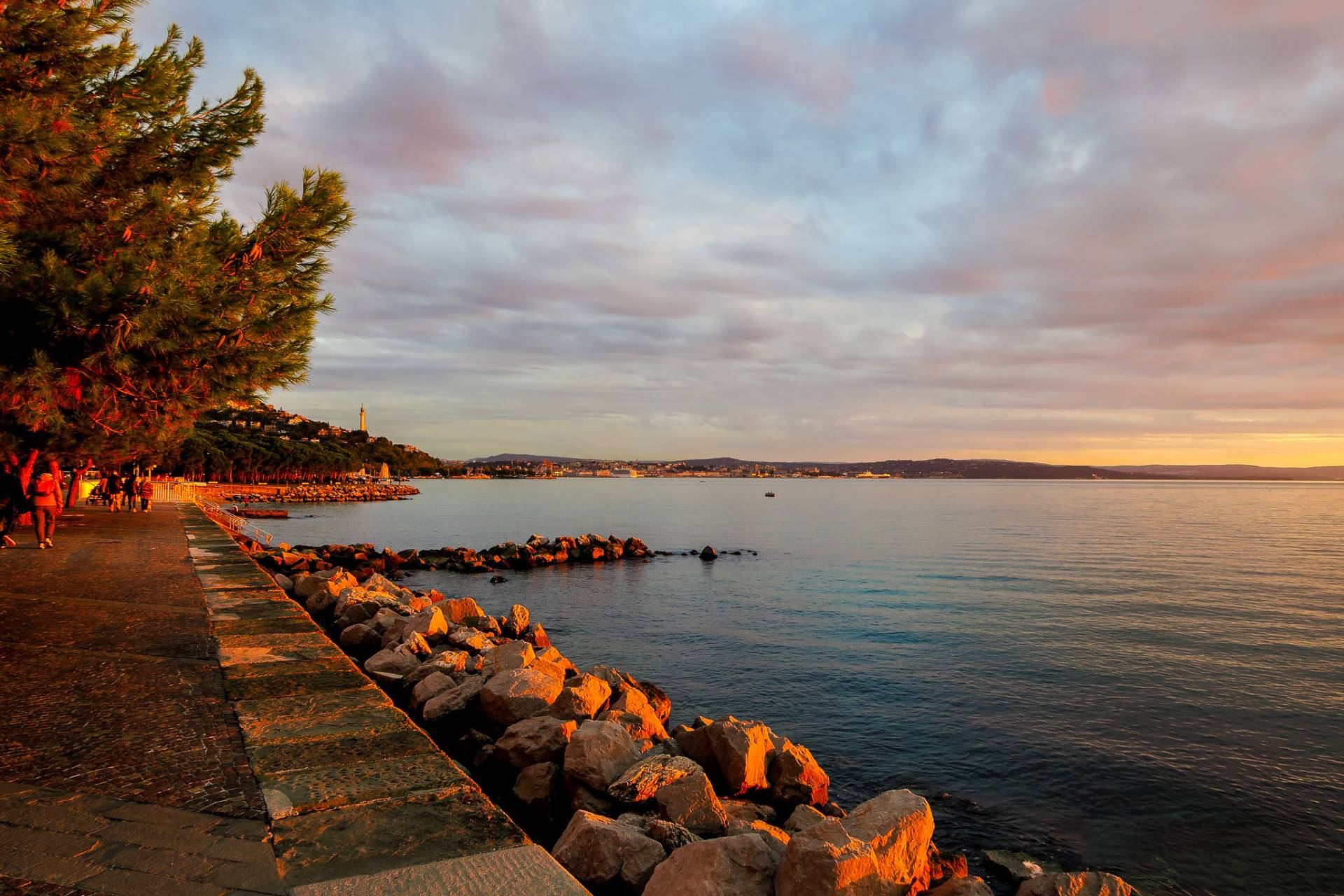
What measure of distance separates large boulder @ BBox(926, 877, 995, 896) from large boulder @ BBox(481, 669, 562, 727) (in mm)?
4570

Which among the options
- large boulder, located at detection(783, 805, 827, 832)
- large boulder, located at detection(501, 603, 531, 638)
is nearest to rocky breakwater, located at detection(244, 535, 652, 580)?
large boulder, located at detection(501, 603, 531, 638)

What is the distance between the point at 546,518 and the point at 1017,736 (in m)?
64.8

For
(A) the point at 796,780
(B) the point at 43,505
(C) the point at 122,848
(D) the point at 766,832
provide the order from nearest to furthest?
(C) the point at 122,848 < (D) the point at 766,832 < (A) the point at 796,780 < (B) the point at 43,505

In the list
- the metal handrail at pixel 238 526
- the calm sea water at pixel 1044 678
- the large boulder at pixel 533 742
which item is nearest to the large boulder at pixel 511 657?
the large boulder at pixel 533 742

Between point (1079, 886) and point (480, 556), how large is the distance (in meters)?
32.7

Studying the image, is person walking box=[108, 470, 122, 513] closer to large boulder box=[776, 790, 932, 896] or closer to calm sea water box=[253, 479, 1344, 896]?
calm sea water box=[253, 479, 1344, 896]

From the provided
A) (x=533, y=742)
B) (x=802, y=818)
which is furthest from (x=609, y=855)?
(x=802, y=818)

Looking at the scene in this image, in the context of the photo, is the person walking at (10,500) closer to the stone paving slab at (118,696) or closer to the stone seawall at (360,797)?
the stone paving slab at (118,696)

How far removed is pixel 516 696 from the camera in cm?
834

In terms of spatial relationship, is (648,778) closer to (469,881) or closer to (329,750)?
(329,750)

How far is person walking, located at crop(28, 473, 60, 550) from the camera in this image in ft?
52.9

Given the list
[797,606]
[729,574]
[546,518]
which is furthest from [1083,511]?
[797,606]

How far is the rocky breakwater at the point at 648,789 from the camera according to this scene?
4.65 meters

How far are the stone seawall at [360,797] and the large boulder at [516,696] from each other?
1.98 m
